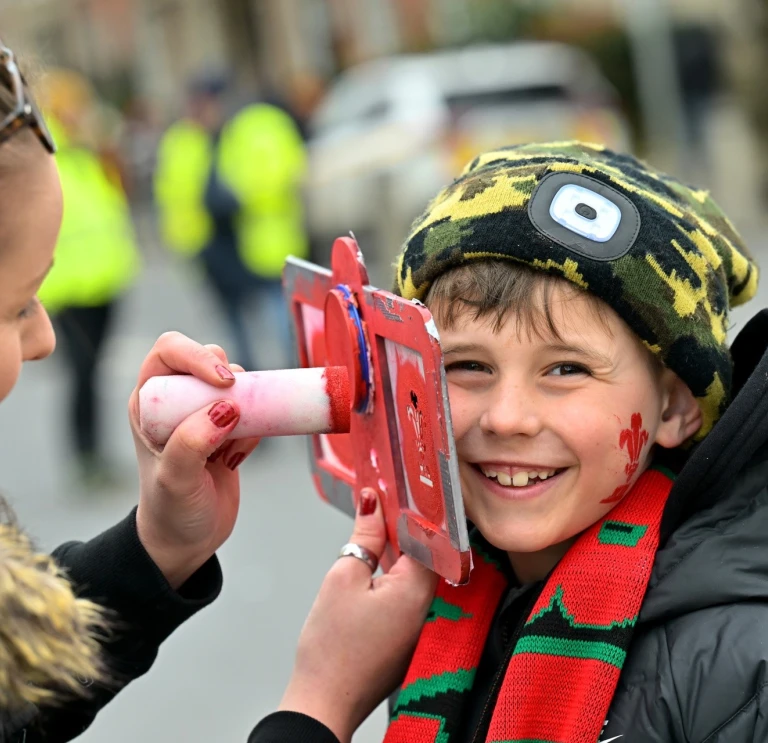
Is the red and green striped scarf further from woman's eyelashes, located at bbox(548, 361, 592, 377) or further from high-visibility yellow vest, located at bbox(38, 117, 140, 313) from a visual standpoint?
high-visibility yellow vest, located at bbox(38, 117, 140, 313)

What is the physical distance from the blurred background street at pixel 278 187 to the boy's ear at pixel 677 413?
0.95m

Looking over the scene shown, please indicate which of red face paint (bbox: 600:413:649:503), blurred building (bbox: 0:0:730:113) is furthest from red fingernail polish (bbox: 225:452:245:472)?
blurred building (bbox: 0:0:730:113)

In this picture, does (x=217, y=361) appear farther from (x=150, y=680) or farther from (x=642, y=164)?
(x=150, y=680)

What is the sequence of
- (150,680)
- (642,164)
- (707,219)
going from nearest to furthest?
(707,219) → (642,164) → (150,680)

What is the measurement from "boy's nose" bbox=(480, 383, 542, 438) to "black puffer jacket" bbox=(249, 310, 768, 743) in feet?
0.73

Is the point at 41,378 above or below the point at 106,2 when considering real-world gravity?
below

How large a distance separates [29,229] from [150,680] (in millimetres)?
3507

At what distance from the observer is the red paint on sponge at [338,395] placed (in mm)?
1742

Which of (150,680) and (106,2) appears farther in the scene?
(106,2)

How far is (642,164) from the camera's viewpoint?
2047mm

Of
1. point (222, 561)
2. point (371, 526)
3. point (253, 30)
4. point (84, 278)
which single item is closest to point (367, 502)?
point (371, 526)

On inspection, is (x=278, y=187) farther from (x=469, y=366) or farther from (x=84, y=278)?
(x=469, y=366)

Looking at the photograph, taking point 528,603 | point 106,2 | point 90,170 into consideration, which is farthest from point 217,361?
point 106,2

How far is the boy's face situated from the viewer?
1711mm
